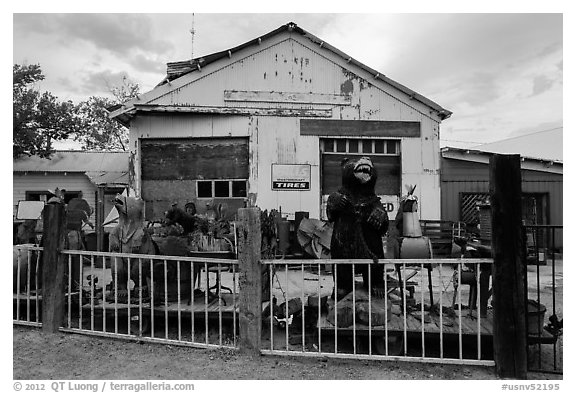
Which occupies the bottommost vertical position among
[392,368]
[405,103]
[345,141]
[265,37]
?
[392,368]

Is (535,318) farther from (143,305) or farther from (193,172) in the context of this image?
(193,172)

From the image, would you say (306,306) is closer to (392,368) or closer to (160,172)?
(392,368)

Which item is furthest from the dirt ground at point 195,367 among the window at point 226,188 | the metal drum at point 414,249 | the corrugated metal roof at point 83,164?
the corrugated metal roof at point 83,164

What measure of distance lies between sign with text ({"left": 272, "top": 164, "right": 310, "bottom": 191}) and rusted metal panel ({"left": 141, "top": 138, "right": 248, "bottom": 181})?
780 mm

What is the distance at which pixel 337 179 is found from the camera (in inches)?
421

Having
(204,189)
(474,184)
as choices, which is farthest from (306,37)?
(474,184)

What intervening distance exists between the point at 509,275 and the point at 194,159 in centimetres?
825

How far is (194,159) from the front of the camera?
34.5ft

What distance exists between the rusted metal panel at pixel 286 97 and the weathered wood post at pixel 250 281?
681cm

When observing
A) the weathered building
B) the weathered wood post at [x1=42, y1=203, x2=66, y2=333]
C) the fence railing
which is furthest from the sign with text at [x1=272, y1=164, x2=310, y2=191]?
the weathered wood post at [x1=42, y1=203, x2=66, y2=333]

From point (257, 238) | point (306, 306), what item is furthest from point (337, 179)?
point (257, 238)

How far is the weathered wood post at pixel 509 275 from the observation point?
3.65m

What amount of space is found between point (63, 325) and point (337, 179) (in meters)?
7.25

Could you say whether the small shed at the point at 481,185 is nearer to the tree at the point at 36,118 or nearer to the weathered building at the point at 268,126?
the weathered building at the point at 268,126
